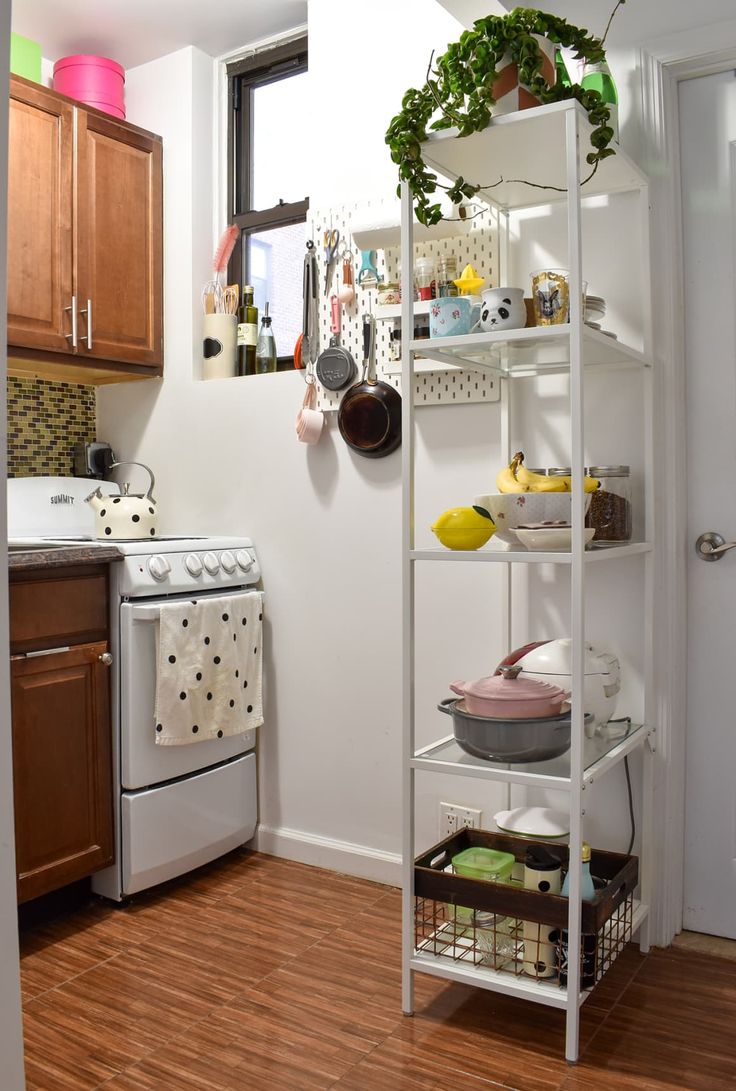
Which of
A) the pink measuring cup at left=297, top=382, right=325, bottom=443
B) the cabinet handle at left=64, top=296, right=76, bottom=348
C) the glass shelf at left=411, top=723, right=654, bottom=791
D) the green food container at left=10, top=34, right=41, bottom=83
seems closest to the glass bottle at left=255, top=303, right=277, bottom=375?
the pink measuring cup at left=297, top=382, right=325, bottom=443

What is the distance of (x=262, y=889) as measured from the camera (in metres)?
2.51

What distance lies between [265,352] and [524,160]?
112 centimetres

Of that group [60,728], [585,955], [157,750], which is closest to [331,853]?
[157,750]

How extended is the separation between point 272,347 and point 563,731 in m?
1.57

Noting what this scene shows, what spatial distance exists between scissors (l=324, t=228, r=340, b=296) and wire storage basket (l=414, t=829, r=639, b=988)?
1549 millimetres

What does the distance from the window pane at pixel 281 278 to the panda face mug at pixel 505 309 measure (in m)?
1.17

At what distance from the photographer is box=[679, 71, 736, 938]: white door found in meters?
2.12

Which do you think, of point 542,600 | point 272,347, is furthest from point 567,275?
point 272,347

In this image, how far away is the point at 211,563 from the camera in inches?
101

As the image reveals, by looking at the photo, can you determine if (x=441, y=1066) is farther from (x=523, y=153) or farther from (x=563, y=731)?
(x=523, y=153)

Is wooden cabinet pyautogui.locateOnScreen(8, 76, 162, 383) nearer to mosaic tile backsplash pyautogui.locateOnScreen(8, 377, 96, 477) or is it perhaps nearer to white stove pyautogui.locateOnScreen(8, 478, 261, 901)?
mosaic tile backsplash pyautogui.locateOnScreen(8, 377, 96, 477)

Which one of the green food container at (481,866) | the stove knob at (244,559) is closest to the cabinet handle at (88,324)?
the stove knob at (244,559)

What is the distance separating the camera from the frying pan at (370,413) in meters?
2.44

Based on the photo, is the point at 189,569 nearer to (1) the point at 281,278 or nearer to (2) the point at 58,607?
(2) the point at 58,607
